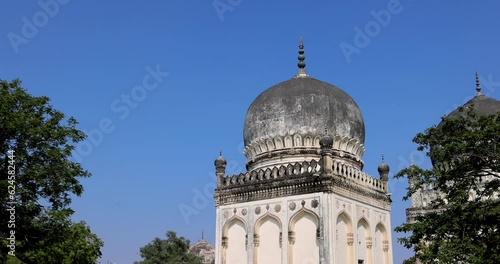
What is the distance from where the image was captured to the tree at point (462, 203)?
14.5m

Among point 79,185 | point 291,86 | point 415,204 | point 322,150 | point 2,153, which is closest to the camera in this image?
point 2,153

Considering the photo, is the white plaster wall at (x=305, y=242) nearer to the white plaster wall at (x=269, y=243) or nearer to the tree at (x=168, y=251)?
the white plaster wall at (x=269, y=243)

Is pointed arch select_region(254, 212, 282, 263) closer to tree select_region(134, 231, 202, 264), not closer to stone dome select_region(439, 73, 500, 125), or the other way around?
stone dome select_region(439, 73, 500, 125)

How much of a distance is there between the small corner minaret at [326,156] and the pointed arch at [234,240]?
12.1ft

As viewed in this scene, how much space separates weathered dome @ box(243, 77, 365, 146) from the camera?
22.5 metres

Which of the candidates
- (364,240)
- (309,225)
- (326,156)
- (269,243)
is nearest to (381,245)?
(364,240)

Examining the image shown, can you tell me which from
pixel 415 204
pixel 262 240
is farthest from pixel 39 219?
pixel 415 204

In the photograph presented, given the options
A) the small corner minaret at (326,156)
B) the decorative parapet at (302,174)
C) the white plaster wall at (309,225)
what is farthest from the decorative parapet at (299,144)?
the white plaster wall at (309,225)

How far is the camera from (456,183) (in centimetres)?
1599

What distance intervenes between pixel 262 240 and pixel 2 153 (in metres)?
9.44

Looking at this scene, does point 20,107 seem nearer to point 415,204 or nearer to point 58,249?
point 58,249

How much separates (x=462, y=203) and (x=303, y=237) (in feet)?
20.2

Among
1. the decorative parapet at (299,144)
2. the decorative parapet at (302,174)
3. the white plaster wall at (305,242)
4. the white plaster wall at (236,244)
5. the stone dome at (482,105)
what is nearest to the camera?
the white plaster wall at (305,242)

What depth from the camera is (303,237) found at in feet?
66.4
